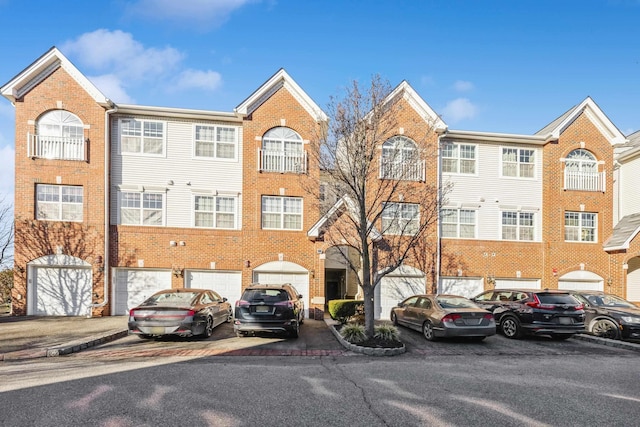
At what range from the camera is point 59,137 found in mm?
14953

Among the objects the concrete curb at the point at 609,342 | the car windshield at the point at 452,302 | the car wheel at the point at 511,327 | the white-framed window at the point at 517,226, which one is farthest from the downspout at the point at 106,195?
the white-framed window at the point at 517,226

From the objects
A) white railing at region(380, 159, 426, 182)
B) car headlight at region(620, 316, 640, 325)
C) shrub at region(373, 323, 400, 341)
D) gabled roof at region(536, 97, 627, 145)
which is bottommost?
shrub at region(373, 323, 400, 341)

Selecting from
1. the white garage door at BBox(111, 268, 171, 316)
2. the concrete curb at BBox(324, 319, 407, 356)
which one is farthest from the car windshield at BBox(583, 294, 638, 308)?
the white garage door at BBox(111, 268, 171, 316)

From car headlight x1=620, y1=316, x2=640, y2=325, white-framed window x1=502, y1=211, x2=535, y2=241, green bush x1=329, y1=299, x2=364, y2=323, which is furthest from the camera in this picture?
white-framed window x1=502, y1=211, x2=535, y2=241

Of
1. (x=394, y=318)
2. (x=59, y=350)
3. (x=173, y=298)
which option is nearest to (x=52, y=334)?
(x=59, y=350)

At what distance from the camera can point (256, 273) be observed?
15680 millimetres

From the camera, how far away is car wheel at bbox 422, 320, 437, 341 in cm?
1067

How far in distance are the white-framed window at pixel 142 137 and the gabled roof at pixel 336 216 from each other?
23.3 feet

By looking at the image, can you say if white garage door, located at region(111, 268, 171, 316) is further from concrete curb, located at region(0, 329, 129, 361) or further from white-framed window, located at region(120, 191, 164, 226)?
concrete curb, located at region(0, 329, 129, 361)

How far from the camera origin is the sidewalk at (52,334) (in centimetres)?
873

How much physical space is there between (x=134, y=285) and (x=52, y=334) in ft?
14.9

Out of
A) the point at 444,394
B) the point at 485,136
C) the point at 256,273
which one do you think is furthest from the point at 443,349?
the point at 485,136

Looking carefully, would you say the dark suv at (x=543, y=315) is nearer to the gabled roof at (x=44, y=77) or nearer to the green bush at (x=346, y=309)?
the green bush at (x=346, y=309)

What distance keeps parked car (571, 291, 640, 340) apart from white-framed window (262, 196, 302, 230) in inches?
414
